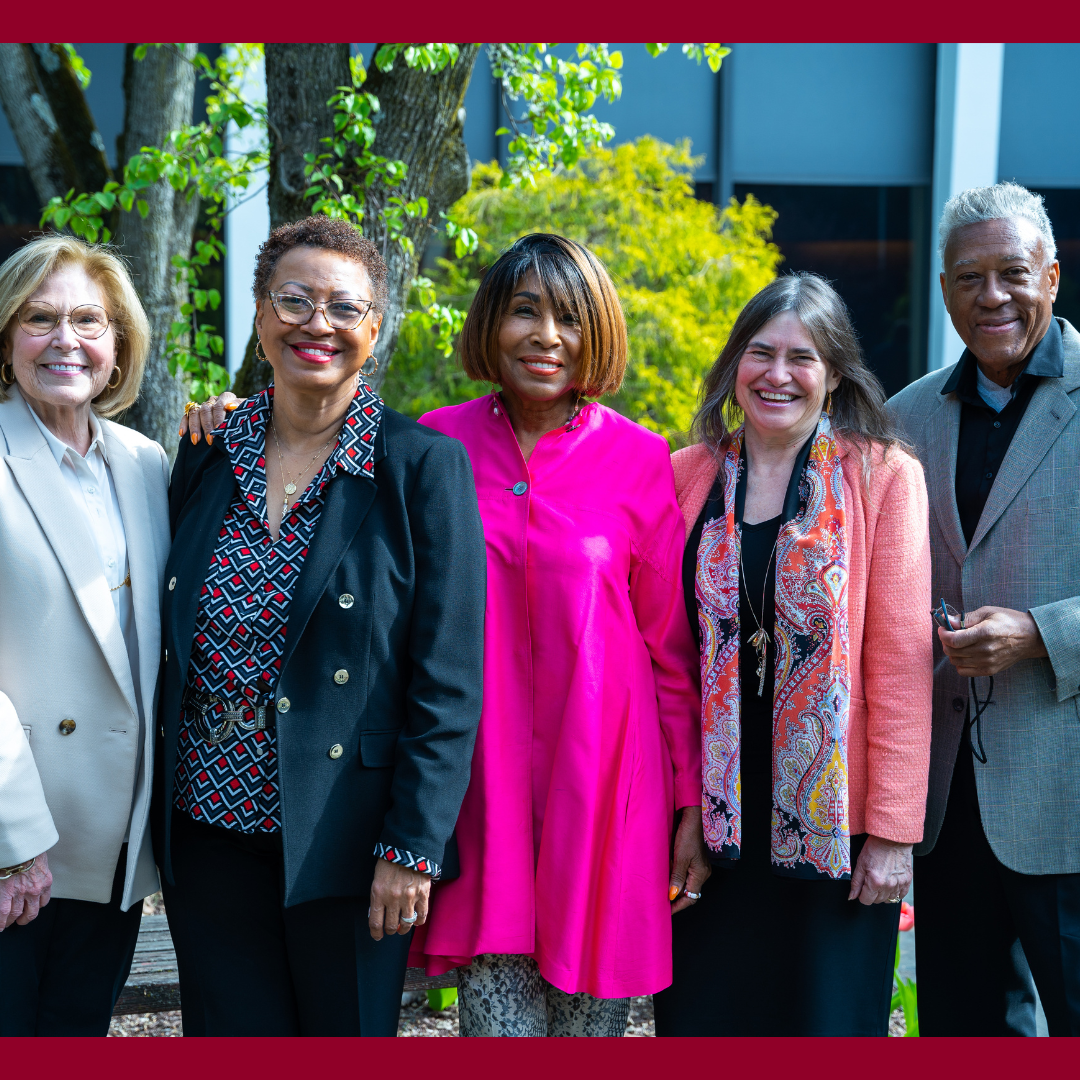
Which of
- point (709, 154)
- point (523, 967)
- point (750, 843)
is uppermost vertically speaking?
point (709, 154)

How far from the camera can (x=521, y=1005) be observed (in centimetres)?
242

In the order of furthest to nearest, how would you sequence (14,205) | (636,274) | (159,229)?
(14,205) → (636,274) → (159,229)

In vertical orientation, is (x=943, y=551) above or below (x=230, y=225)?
below

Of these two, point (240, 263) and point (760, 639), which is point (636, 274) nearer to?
point (240, 263)

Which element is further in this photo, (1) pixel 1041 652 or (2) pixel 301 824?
(1) pixel 1041 652

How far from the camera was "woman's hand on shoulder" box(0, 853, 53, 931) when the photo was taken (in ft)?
7.24

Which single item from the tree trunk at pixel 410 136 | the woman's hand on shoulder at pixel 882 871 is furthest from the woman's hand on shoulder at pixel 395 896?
the tree trunk at pixel 410 136

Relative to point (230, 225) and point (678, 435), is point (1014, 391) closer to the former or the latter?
point (678, 435)

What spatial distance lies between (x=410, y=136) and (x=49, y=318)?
71.5 inches

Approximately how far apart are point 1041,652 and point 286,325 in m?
1.88

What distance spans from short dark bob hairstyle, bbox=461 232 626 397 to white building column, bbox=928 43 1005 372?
694cm

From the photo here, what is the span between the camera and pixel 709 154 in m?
8.82

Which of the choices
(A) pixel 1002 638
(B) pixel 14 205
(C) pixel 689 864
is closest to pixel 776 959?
(C) pixel 689 864

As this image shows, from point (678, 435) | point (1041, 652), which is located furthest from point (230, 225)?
point (1041, 652)
